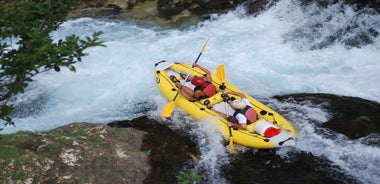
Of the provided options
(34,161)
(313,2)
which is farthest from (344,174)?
(313,2)

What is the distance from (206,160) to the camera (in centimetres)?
648

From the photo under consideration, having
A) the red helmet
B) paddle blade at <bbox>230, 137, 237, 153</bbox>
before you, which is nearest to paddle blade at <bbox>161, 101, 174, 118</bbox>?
the red helmet

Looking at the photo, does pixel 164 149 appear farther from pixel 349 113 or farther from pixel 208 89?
pixel 349 113

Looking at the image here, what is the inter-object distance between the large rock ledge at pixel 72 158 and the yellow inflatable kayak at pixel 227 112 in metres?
1.45

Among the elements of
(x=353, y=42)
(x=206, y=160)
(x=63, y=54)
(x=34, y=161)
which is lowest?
(x=206, y=160)

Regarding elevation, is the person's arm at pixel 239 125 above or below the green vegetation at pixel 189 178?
above

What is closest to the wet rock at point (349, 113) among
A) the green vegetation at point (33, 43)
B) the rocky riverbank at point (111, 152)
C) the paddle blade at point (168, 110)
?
the rocky riverbank at point (111, 152)

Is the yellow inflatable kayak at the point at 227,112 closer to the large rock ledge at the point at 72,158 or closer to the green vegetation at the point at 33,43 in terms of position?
the large rock ledge at the point at 72,158

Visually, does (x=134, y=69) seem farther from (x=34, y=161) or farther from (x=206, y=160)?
(x=34, y=161)

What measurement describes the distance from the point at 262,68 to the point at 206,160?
3609mm

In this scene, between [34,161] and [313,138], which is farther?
[313,138]

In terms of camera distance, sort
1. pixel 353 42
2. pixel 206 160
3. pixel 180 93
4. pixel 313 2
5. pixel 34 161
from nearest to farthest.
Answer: pixel 34 161
pixel 206 160
pixel 180 93
pixel 353 42
pixel 313 2

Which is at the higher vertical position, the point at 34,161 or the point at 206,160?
the point at 34,161

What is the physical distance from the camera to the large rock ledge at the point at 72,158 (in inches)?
210
